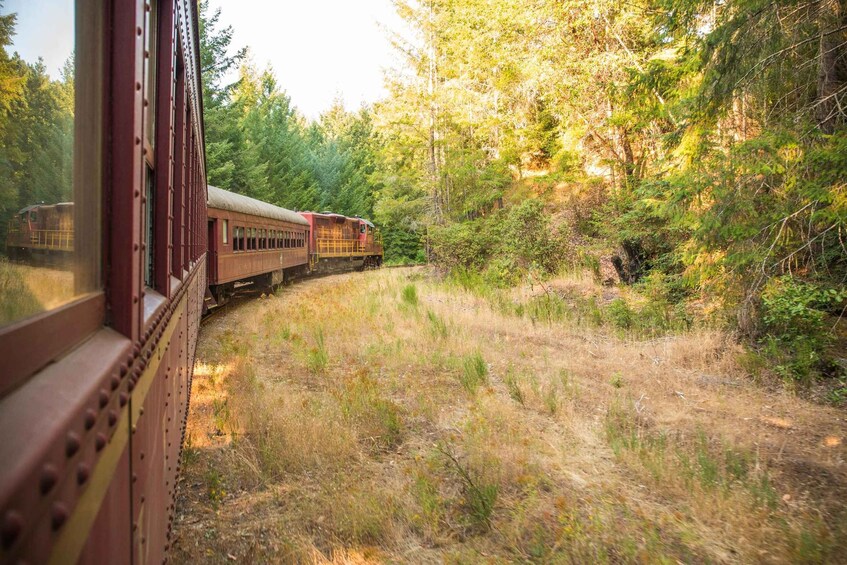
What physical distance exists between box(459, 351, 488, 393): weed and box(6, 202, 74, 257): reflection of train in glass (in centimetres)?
595

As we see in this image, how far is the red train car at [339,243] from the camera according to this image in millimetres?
25734

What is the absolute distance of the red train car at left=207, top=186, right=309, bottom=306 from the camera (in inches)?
438

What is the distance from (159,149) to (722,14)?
8285 mm

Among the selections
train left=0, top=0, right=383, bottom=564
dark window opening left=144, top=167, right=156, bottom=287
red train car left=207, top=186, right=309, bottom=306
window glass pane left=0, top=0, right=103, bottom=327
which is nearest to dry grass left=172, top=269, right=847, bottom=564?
train left=0, top=0, right=383, bottom=564

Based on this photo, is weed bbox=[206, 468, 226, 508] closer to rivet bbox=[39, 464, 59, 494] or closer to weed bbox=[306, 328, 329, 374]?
weed bbox=[306, 328, 329, 374]

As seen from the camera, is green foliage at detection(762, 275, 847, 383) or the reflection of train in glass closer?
the reflection of train in glass

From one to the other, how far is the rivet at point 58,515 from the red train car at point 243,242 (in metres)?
10.9

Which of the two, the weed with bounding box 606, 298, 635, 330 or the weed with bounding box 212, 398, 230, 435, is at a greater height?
the weed with bounding box 606, 298, 635, 330

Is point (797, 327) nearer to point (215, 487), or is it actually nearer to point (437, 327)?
point (437, 327)

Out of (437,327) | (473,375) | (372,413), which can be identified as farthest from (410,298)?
(372,413)

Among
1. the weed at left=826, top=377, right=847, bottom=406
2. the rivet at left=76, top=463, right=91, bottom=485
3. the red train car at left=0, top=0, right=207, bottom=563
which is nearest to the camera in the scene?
the red train car at left=0, top=0, right=207, bottom=563

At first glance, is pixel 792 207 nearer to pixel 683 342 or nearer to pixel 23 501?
pixel 683 342

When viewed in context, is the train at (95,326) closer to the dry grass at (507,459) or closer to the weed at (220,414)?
the dry grass at (507,459)

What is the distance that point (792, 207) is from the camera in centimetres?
661
